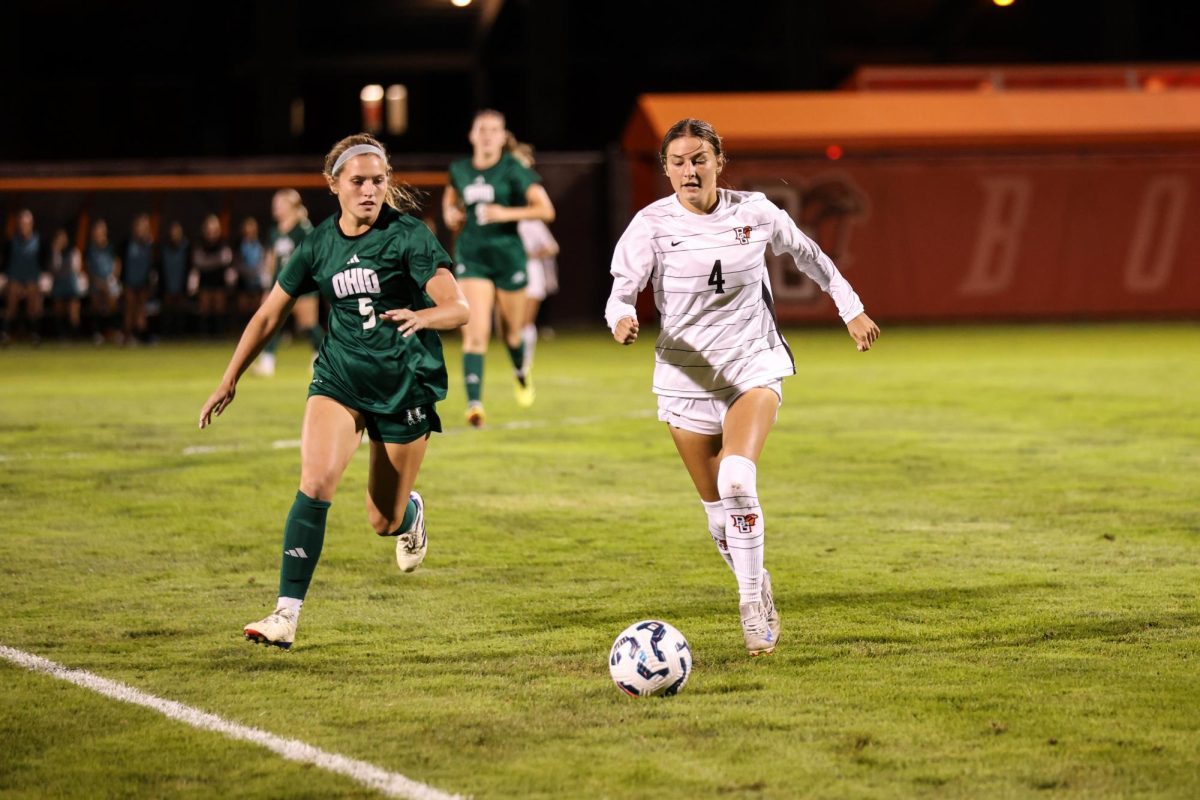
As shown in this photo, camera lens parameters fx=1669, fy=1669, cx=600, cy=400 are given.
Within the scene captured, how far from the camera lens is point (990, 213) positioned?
30.1 metres

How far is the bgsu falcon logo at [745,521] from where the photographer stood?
6289 mm

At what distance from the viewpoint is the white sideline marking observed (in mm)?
4730

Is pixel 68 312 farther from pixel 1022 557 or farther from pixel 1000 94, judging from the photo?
pixel 1022 557

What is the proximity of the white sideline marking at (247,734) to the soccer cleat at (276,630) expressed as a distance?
631 millimetres

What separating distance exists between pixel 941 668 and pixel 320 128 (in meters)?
35.4

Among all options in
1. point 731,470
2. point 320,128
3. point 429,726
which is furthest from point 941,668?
point 320,128

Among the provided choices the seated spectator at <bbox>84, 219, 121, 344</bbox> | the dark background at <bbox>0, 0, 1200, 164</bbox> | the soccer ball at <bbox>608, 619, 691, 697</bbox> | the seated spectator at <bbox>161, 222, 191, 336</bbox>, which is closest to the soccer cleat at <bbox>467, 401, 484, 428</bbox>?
the soccer ball at <bbox>608, 619, 691, 697</bbox>

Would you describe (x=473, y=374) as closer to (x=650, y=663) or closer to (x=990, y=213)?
(x=650, y=663)

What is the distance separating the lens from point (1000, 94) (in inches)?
1172

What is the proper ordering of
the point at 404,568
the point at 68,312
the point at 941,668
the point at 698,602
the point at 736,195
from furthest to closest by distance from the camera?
the point at 68,312
the point at 404,568
the point at 698,602
the point at 736,195
the point at 941,668

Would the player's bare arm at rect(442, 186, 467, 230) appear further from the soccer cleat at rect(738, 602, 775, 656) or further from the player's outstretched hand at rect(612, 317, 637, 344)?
the soccer cleat at rect(738, 602, 775, 656)

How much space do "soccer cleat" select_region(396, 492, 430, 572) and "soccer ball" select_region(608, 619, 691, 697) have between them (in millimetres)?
2192

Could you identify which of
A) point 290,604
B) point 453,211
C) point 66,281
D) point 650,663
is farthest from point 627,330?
point 66,281

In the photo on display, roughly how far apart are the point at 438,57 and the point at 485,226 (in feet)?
86.5
